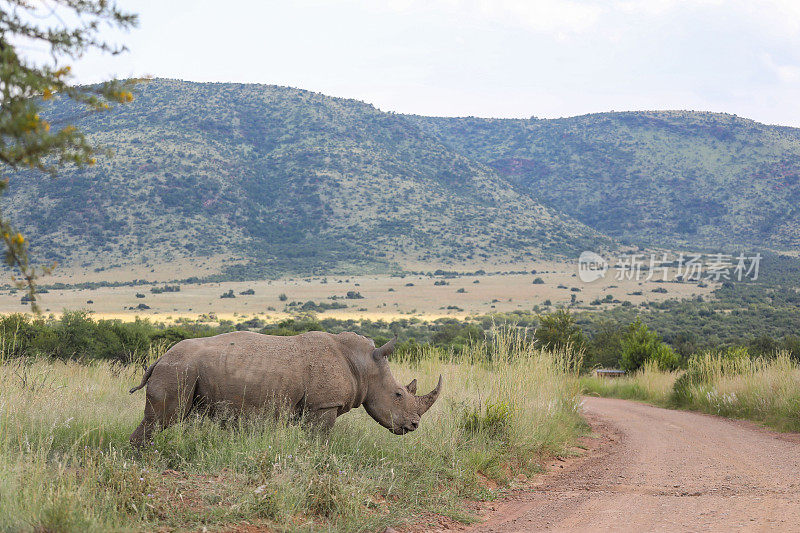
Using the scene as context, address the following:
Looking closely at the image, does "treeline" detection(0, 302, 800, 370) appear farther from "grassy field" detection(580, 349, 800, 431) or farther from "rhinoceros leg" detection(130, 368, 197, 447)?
"rhinoceros leg" detection(130, 368, 197, 447)

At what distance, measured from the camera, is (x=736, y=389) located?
14.9 metres

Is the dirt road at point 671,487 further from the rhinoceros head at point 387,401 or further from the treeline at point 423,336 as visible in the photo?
the treeline at point 423,336

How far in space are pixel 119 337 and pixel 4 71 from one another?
14.9m

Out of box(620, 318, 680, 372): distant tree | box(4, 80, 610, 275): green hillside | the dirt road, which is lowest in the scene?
box(620, 318, 680, 372): distant tree

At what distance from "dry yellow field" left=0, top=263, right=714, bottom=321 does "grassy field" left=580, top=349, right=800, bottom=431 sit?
2398 cm

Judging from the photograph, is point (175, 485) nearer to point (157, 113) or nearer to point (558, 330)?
point (558, 330)

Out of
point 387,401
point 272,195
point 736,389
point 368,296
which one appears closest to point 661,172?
point 272,195

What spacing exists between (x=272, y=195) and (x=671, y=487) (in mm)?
79481

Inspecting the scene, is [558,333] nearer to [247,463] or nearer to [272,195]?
[247,463]

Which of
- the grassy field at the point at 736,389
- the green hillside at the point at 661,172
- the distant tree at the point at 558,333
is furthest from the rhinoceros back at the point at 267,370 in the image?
the green hillside at the point at 661,172

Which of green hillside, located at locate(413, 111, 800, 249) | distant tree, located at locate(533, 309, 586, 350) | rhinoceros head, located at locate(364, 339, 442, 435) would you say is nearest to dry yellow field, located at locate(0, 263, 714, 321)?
distant tree, located at locate(533, 309, 586, 350)

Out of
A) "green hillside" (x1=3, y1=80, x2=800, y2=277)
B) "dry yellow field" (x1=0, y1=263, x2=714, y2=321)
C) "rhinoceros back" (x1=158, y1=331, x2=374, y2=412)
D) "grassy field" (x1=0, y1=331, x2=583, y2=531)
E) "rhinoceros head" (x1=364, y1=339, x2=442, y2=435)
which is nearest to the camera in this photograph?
"grassy field" (x1=0, y1=331, x2=583, y2=531)

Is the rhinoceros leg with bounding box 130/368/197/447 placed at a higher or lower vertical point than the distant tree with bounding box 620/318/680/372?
higher

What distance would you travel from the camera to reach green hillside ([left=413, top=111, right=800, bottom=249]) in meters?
100
